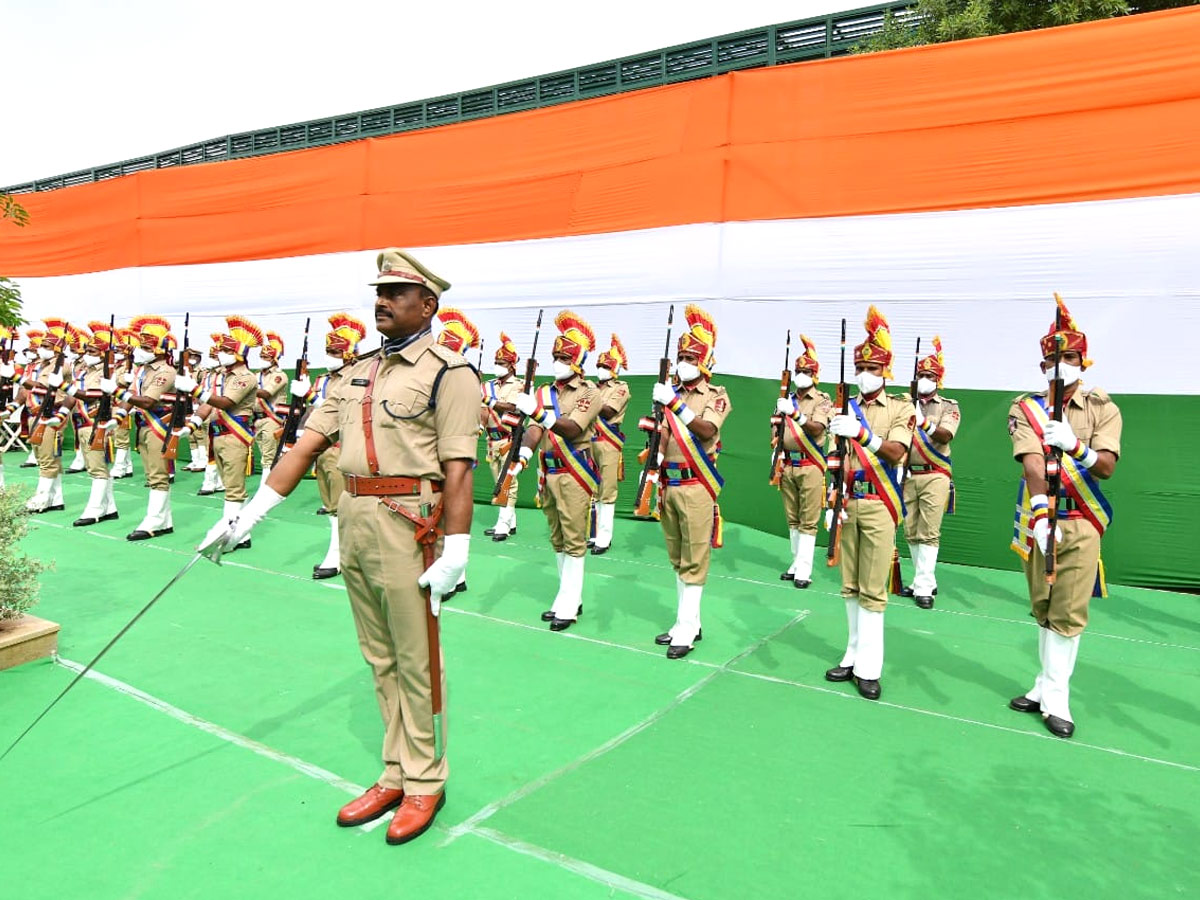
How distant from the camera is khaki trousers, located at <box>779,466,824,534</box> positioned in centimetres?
764

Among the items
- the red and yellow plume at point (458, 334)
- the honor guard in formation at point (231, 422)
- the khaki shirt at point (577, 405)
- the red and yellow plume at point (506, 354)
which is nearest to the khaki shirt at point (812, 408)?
the khaki shirt at point (577, 405)

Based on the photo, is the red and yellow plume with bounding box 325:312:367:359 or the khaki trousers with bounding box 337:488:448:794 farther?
the red and yellow plume with bounding box 325:312:367:359

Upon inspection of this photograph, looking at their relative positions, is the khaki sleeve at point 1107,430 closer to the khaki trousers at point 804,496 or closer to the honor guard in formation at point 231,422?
the khaki trousers at point 804,496

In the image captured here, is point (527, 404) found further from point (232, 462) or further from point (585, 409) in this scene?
point (232, 462)

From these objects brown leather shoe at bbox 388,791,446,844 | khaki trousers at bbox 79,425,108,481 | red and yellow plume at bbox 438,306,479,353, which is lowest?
brown leather shoe at bbox 388,791,446,844

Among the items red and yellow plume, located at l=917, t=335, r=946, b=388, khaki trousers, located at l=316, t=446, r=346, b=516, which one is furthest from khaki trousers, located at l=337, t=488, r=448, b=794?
red and yellow plume, located at l=917, t=335, r=946, b=388

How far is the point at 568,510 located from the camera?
6.20 m

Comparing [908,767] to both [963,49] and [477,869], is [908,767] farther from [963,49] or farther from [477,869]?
[963,49]

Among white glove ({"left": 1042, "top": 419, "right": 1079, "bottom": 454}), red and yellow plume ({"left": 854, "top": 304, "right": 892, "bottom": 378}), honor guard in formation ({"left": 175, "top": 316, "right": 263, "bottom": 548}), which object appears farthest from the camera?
honor guard in formation ({"left": 175, "top": 316, "right": 263, "bottom": 548})

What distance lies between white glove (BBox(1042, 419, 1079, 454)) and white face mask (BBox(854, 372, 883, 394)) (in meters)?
0.98

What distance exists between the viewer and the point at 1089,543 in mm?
4473

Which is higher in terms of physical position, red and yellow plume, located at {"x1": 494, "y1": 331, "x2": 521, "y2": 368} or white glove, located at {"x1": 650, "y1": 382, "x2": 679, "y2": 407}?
red and yellow plume, located at {"x1": 494, "y1": 331, "x2": 521, "y2": 368}

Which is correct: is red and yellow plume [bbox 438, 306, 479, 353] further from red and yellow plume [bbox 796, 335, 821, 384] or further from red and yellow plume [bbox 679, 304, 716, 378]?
red and yellow plume [bbox 679, 304, 716, 378]

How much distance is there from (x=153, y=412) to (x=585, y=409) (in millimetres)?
5558
